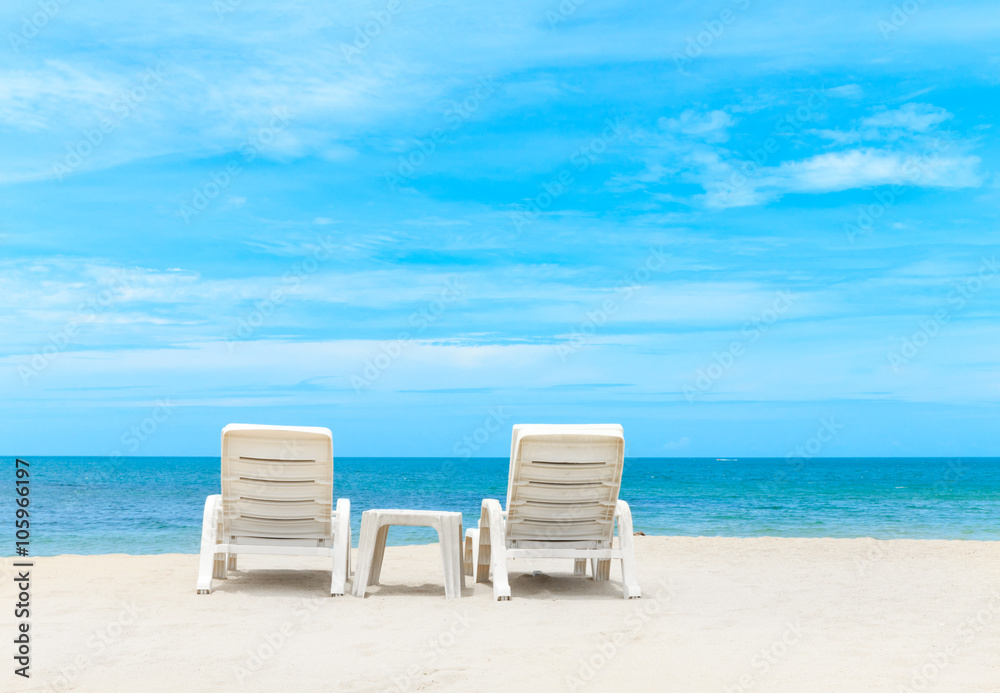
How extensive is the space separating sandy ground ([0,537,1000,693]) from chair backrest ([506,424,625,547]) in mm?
532

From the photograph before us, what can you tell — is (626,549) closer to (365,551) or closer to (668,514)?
(365,551)

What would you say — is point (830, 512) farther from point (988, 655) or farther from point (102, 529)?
point (988, 655)

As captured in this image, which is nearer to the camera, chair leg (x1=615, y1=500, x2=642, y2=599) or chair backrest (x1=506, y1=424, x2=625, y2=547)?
chair backrest (x1=506, y1=424, x2=625, y2=547)

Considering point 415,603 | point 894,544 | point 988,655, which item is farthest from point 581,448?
point 894,544

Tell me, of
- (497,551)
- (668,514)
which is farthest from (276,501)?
(668,514)

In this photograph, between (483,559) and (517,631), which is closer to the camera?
(517,631)

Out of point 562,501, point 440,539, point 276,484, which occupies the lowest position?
point 440,539

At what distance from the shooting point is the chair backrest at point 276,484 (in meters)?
6.27

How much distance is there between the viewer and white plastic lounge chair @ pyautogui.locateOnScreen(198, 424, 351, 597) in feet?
20.6

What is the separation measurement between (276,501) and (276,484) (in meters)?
0.14

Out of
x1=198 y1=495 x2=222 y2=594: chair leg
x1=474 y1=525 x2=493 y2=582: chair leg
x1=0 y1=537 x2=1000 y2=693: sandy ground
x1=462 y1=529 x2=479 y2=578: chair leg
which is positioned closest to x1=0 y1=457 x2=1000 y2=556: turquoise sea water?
x1=462 y1=529 x2=479 y2=578: chair leg

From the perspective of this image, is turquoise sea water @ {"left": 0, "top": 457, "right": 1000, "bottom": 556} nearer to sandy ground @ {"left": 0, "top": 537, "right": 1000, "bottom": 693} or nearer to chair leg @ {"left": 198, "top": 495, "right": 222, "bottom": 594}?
sandy ground @ {"left": 0, "top": 537, "right": 1000, "bottom": 693}

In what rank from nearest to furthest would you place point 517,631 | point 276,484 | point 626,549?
point 517,631
point 276,484
point 626,549

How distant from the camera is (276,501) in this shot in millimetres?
6379
